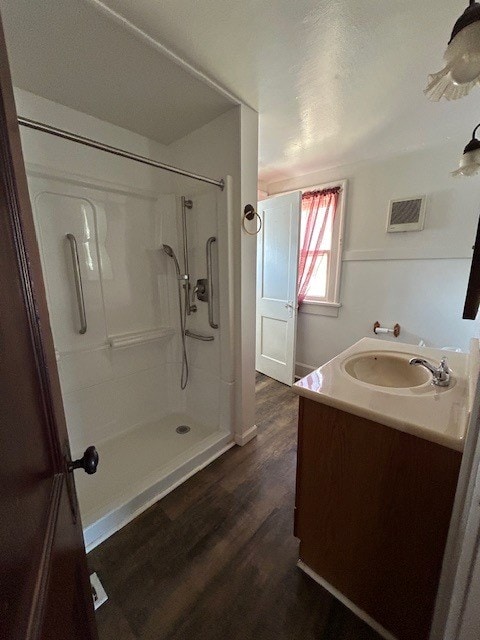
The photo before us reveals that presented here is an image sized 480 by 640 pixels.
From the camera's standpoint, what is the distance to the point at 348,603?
3.49 ft

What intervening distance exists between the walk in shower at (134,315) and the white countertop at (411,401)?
100 cm

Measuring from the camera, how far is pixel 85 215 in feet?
5.79

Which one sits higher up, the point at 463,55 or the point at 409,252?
the point at 463,55

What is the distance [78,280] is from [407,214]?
2797 millimetres

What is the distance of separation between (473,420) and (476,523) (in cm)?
20

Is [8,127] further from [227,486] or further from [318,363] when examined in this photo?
[318,363]

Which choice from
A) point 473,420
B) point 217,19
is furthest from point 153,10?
point 473,420

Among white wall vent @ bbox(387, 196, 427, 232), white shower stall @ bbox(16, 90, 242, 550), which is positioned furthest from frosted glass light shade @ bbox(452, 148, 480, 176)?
white shower stall @ bbox(16, 90, 242, 550)

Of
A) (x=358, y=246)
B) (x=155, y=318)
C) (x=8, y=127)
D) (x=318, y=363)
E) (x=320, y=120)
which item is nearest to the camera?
(x=8, y=127)

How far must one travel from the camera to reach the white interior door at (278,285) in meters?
2.66

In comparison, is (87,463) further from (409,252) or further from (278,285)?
(409,252)

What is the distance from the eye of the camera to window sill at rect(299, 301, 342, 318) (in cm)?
292

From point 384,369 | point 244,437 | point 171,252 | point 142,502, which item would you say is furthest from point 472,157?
point 142,502

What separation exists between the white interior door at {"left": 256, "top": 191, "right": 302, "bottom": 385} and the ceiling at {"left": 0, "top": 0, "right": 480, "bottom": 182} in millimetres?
863
